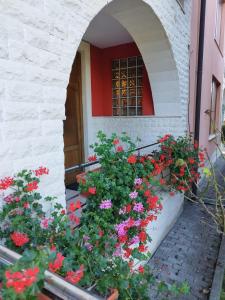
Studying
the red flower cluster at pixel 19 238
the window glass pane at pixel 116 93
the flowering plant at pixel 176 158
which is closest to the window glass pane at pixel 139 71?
the window glass pane at pixel 116 93

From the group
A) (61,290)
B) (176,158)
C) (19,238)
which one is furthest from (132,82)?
(61,290)

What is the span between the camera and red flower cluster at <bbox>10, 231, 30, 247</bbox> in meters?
1.05

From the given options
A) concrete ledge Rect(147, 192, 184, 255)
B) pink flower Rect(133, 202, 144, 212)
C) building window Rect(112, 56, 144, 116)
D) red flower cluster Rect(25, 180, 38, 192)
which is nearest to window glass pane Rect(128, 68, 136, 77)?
building window Rect(112, 56, 144, 116)

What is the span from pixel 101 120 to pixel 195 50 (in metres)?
2.22

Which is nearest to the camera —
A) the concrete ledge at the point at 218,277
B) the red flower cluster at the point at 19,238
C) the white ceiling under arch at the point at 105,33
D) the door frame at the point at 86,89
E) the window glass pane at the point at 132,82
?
the red flower cluster at the point at 19,238

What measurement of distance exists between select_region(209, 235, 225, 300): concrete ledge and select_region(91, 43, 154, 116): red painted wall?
240cm

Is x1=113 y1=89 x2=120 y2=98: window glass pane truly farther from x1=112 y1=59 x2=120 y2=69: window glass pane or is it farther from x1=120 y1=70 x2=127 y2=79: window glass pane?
x1=112 y1=59 x2=120 y2=69: window glass pane

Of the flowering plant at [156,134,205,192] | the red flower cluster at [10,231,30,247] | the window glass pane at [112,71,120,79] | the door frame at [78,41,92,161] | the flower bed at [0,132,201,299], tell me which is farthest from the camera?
the window glass pane at [112,71,120,79]

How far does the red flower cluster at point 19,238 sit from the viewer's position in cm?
105

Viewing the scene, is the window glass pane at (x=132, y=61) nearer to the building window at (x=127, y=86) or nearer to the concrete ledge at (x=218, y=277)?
the building window at (x=127, y=86)

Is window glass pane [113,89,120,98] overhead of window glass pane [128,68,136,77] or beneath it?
beneath

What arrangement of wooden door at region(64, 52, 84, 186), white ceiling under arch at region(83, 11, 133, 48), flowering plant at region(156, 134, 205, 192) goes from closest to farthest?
flowering plant at region(156, 134, 205, 192), white ceiling under arch at region(83, 11, 133, 48), wooden door at region(64, 52, 84, 186)

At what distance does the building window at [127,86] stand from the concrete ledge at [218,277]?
2.57 meters

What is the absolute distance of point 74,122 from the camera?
4.03m
